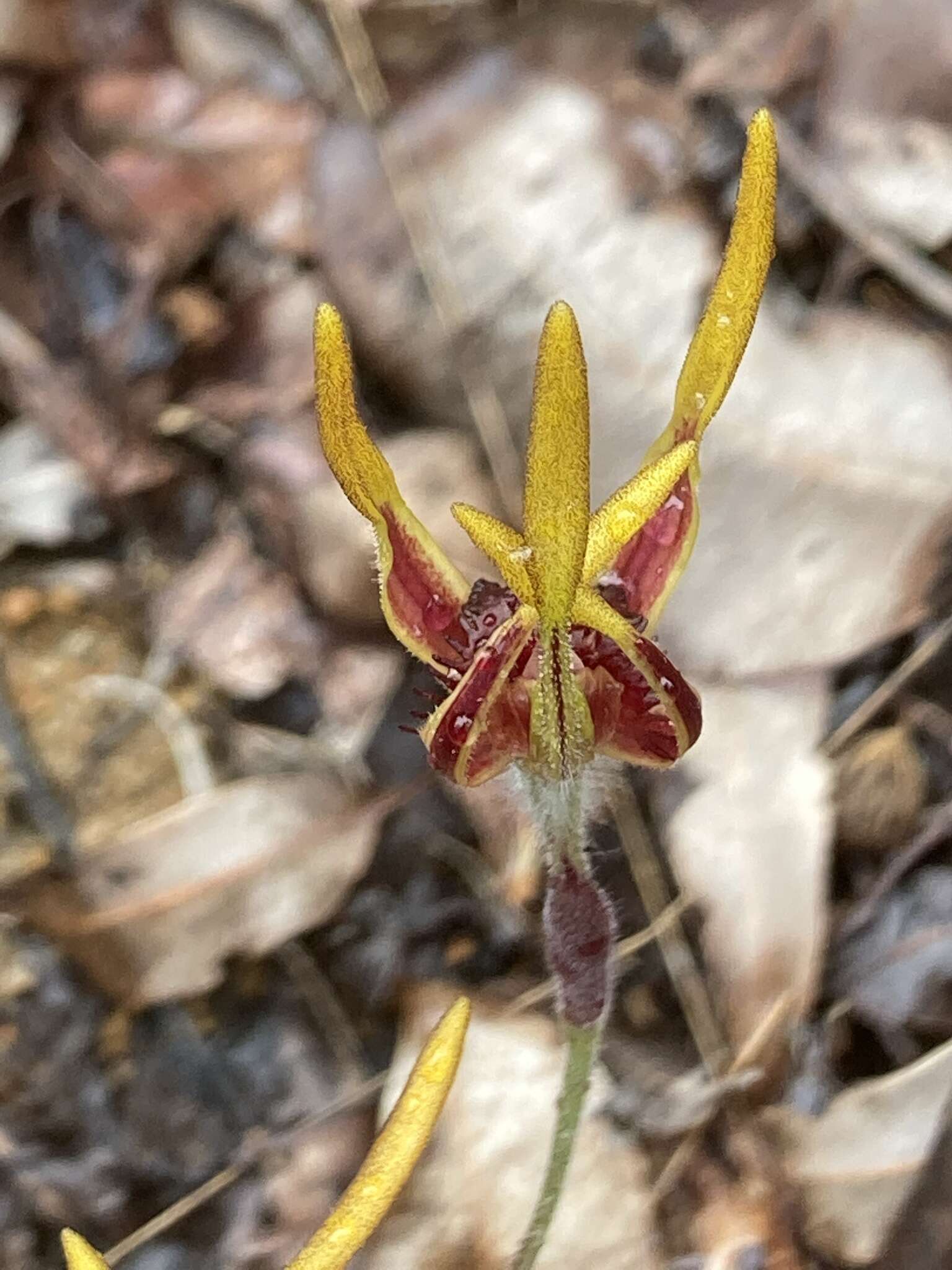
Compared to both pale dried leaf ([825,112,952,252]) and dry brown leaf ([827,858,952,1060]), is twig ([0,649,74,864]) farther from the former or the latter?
pale dried leaf ([825,112,952,252])

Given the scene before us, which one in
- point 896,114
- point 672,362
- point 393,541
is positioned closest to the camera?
point 393,541

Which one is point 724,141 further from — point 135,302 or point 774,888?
point 774,888

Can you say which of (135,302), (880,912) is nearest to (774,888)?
(880,912)

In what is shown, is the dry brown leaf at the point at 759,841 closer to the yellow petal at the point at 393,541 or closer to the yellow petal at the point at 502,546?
the yellow petal at the point at 393,541

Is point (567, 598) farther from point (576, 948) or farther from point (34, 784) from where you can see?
point (34, 784)

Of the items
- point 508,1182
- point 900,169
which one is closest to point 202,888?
point 508,1182

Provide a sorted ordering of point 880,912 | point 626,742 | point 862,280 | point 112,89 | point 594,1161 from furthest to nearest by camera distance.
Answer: point 112,89 < point 862,280 < point 880,912 < point 594,1161 < point 626,742
